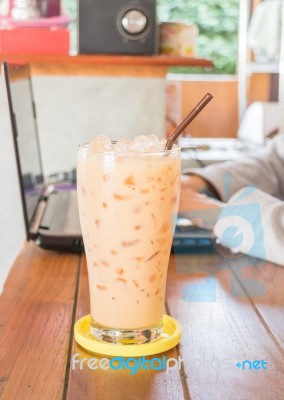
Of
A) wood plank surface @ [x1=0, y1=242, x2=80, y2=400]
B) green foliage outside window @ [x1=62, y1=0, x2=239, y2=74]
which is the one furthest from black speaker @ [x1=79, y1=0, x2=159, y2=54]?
green foliage outside window @ [x1=62, y1=0, x2=239, y2=74]

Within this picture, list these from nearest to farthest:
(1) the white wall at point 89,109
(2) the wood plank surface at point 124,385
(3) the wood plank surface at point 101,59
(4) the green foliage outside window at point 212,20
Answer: (2) the wood plank surface at point 124,385 < (3) the wood plank surface at point 101,59 < (1) the white wall at point 89,109 < (4) the green foliage outside window at point 212,20

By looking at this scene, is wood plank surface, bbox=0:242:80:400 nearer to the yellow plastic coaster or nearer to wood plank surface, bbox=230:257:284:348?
the yellow plastic coaster

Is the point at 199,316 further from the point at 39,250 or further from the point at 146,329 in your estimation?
the point at 39,250

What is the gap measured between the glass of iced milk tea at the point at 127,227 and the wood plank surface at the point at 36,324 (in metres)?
0.06

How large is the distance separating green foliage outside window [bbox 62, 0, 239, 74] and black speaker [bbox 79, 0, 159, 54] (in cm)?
441

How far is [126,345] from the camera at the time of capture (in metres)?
0.68

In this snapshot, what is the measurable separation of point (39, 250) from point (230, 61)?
530 centimetres

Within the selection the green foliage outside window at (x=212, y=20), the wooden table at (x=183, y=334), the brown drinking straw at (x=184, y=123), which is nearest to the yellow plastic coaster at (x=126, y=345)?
the wooden table at (x=183, y=334)

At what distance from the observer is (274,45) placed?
15.2 feet

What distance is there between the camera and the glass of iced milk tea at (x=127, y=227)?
67cm

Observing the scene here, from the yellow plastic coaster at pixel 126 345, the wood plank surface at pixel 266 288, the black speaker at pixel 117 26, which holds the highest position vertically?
the black speaker at pixel 117 26

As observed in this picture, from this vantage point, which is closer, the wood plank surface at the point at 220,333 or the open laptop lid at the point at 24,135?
the wood plank surface at the point at 220,333

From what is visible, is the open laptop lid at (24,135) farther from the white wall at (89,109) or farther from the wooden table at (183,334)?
the white wall at (89,109)

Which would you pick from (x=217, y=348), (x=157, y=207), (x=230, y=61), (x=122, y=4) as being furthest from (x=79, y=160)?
(x=230, y=61)
